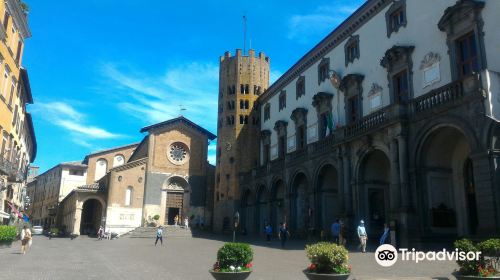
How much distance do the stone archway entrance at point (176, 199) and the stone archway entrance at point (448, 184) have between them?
35593mm

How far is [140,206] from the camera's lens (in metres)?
49.9

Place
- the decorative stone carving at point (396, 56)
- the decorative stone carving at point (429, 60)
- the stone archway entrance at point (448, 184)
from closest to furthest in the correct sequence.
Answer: the stone archway entrance at point (448, 184) → the decorative stone carving at point (429, 60) → the decorative stone carving at point (396, 56)

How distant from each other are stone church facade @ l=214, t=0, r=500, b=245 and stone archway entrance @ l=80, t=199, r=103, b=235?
26.8 metres

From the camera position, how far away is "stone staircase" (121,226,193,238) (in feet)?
149

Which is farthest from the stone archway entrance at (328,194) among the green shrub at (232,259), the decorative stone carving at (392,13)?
the green shrub at (232,259)

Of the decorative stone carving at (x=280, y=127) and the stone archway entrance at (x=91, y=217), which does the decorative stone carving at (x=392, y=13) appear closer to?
the decorative stone carving at (x=280, y=127)

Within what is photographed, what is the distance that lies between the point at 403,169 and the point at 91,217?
4789 cm

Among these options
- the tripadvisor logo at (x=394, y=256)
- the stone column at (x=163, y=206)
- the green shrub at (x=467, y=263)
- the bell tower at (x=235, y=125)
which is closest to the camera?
the green shrub at (x=467, y=263)

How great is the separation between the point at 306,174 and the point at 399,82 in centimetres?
1031

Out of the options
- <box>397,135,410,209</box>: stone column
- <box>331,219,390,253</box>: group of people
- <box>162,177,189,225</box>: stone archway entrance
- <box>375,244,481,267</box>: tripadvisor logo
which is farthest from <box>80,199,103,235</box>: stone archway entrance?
<box>375,244,481,267</box>: tripadvisor logo

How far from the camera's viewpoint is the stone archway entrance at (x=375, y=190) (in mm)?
25359

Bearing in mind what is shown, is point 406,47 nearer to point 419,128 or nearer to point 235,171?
point 419,128

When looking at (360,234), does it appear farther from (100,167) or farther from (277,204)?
(100,167)

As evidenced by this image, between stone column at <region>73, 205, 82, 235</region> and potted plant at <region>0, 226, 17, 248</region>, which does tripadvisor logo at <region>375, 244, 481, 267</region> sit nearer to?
potted plant at <region>0, 226, 17, 248</region>
